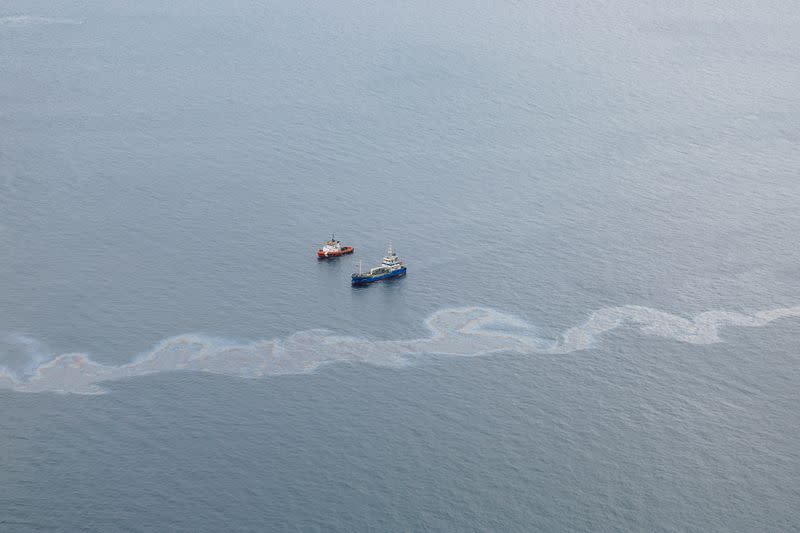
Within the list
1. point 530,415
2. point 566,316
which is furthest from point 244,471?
point 566,316

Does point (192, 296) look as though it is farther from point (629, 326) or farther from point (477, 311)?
point (629, 326)

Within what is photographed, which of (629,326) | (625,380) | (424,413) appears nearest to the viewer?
(424,413)

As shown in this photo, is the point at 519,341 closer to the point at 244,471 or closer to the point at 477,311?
the point at 477,311

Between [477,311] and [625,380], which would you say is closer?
[625,380]

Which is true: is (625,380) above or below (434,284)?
below

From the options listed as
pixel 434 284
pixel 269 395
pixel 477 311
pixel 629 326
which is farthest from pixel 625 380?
pixel 269 395

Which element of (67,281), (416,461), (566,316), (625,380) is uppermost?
(67,281)

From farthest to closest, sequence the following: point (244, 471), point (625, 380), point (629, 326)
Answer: point (629, 326) < point (625, 380) < point (244, 471)
